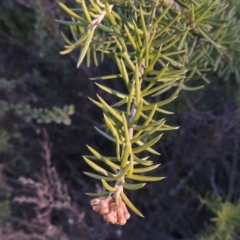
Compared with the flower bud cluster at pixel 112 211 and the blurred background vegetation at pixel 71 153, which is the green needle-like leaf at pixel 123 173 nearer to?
the flower bud cluster at pixel 112 211

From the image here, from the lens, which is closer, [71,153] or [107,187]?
[107,187]

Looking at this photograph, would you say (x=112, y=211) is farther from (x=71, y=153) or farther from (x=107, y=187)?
(x=71, y=153)

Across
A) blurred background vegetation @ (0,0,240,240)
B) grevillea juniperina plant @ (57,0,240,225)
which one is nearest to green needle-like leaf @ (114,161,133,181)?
grevillea juniperina plant @ (57,0,240,225)

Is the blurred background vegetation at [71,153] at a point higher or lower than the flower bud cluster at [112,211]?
lower

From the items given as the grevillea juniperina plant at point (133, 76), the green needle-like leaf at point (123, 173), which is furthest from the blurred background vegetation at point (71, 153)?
the green needle-like leaf at point (123, 173)

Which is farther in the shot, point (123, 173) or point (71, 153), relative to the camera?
point (71, 153)

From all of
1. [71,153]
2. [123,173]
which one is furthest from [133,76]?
[71,153]

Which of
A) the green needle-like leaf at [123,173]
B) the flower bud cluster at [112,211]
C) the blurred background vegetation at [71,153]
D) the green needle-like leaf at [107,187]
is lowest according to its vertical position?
the blurred background vegetation at [71,153]

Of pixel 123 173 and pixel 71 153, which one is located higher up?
pixel 123 173

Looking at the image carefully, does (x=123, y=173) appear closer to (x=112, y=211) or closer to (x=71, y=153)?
(x=112, y=211)
